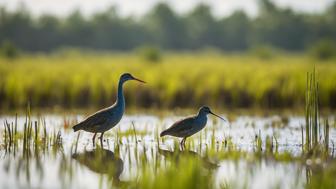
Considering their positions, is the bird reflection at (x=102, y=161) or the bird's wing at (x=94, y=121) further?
the bird's wing at (x=94, y=121)

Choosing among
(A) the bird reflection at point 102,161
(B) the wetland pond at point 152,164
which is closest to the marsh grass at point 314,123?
(B) the wetland pond at point 152,164

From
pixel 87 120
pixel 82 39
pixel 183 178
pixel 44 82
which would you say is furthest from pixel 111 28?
pixel 183 178

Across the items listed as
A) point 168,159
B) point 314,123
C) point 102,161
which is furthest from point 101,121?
point 314,123

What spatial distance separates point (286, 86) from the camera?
18.4 metres

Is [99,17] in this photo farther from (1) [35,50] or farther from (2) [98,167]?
(2) [98,167]

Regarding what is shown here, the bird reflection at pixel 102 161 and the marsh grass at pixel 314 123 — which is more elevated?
the marsh grass at pixel 314 123

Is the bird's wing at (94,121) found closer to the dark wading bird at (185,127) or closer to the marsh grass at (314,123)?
the dark wading bird at (185,127)

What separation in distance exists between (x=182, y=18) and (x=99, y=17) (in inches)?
447

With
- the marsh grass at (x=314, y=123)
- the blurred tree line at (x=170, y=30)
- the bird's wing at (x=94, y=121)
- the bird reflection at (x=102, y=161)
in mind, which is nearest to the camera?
the bird reflection at (x=102, y=161)

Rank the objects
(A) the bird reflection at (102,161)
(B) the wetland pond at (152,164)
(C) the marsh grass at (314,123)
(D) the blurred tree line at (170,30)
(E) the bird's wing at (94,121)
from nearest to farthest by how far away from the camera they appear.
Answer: (B) the wetland pond at (152,164) < (A) the bird reflection at (102,161) < (C) the marsh grass at (314,123) < (E) the bird's wing at (94,121) < (D) the blurred tree line at (170,30)

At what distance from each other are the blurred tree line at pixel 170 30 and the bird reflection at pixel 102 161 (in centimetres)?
6251

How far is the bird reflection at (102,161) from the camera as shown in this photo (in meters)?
8.75

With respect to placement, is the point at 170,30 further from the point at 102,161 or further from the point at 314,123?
the point at 102,161

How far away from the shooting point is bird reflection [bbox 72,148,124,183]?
8748 millimetres
